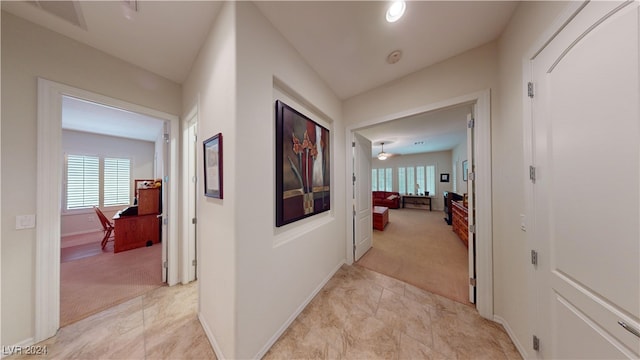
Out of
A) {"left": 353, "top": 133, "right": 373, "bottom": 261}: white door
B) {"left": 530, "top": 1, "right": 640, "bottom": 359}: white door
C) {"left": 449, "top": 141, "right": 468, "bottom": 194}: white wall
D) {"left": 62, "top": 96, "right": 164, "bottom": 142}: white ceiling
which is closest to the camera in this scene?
{"left": 530, "top": 1, "right": 640, "bottom": 359}: white door

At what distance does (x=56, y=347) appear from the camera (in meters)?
1.43

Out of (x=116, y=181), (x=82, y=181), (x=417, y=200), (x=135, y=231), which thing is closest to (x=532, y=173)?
(x=135, y=231)

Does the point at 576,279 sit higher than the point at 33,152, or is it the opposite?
the point at 33,152

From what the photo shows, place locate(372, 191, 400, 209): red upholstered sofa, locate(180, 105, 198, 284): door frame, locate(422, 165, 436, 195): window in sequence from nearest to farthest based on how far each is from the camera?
locate(180, 105, 198, 284): door frame < locate(422, 165, 436, 195): window < locate(372, 191, 400, 209): red upholstered sofa

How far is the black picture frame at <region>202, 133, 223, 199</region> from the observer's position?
4.44 ft

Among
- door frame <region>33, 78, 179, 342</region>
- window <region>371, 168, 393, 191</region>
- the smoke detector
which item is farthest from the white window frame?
window <region>371, 168, 393, 191</region>

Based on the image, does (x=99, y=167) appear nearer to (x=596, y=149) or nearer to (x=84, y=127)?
(x=84, y=127)

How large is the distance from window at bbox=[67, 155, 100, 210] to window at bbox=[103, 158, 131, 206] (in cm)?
16

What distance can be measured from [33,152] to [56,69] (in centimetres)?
76

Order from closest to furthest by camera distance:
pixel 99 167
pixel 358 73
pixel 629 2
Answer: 1. pixel 629 2
2. pixel 358 73
3. pixel 99 167

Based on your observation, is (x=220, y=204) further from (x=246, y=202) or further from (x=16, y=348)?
(x=16, y=348)

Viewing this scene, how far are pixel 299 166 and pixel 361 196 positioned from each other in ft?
5.26

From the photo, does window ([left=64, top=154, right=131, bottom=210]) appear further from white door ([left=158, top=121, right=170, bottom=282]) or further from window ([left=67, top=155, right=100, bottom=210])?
white door ([left=158, top=121, right=170, bottom=282])

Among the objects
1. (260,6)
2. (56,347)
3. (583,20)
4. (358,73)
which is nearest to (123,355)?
(56,347)
